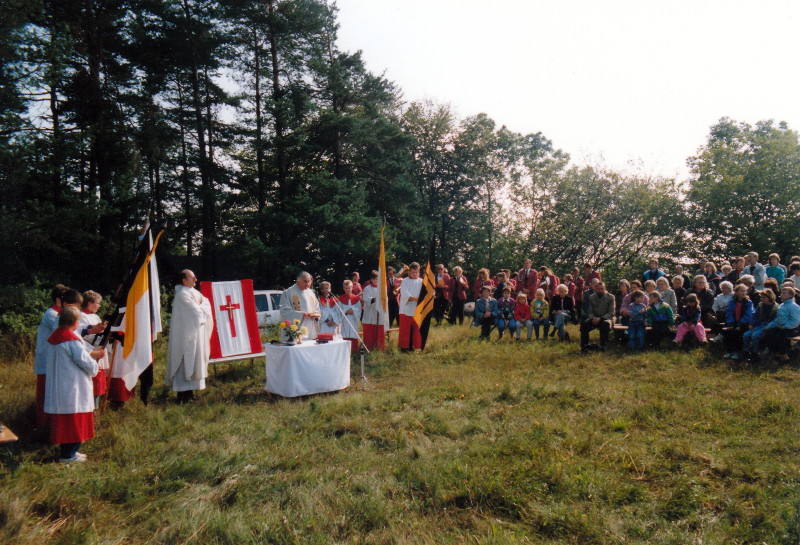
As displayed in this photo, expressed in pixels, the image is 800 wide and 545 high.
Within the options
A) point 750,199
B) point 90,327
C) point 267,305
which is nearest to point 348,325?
point 90,327

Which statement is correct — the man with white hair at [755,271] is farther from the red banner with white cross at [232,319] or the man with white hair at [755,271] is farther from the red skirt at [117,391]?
the red skirt at [117,391]

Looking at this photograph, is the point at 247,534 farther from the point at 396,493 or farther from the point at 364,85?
the point at 364,85

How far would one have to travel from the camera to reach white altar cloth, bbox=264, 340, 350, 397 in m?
7.22

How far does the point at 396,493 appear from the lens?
4305mm

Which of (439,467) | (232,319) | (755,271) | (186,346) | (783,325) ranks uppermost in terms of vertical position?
(755,271)

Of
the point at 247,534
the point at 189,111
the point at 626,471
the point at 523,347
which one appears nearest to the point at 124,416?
the point at 247,534

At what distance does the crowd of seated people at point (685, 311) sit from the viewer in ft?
26.3

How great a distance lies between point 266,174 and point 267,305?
33.1ft

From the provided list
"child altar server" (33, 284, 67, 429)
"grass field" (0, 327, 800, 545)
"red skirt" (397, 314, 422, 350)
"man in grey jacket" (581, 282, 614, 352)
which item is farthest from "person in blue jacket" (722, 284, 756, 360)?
"child altar server" (33, 284, 67, 429)

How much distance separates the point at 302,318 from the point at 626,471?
5587mm

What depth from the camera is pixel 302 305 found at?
865 cm

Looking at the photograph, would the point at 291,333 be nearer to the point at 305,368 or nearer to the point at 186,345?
the point at 305,368

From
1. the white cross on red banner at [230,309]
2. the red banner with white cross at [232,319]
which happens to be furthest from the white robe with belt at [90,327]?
the white cross on red banner at [230,309]

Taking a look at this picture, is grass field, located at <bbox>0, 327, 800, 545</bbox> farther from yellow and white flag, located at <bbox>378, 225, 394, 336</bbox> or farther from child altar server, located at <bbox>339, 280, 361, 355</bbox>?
child altar server, located at <bbox>339, 280, 361, 355</bbox>
